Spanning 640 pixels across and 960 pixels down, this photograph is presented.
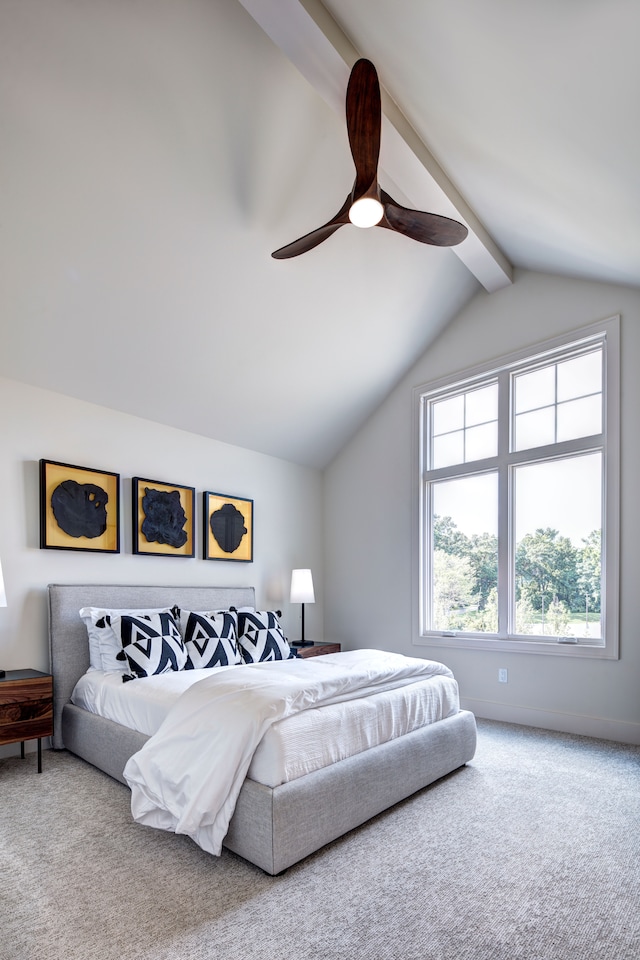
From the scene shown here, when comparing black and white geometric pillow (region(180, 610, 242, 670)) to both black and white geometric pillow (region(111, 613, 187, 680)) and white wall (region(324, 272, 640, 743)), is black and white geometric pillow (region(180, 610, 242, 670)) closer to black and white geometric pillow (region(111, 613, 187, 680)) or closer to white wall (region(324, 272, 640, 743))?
black and white geometric pillow (region(111, 613, 187, 680))

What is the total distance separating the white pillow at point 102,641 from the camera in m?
3.58

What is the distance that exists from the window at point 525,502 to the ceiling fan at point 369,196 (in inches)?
79.5

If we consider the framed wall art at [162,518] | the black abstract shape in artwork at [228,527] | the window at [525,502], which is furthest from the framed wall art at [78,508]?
the window at [525,502]

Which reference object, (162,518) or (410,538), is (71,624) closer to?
(162,518)

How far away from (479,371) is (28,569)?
3.85m

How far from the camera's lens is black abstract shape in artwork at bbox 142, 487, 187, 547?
4387 millimetres

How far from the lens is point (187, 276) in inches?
144

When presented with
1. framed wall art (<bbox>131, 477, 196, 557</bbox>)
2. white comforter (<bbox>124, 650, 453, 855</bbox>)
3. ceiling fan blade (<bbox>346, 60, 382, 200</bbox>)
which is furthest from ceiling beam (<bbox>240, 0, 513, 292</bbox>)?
white comforter (<bbox>124, 650, 453, 855</bbox>)

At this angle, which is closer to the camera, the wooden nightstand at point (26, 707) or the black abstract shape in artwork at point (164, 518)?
the wooden nightstand at point (26, 707)

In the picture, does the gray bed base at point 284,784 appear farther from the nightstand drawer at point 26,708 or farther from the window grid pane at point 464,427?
the window grid pane at point 464,427

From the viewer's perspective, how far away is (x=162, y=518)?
14.7 feet

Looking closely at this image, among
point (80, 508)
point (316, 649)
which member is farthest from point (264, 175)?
point (316, 649)

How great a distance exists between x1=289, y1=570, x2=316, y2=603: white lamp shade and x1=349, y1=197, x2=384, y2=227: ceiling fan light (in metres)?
3.43

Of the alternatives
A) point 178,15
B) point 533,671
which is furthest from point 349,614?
point 178,15
